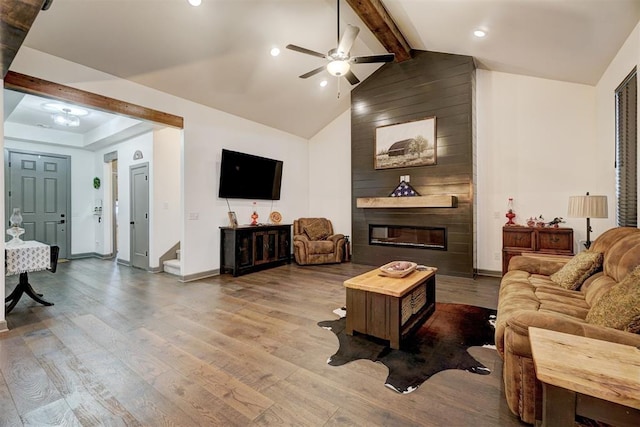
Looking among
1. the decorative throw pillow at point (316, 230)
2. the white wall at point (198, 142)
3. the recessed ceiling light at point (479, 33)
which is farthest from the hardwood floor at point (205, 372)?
the recessed ceiling light at point (479, 33)

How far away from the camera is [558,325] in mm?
1512

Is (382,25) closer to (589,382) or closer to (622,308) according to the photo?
(622,308)

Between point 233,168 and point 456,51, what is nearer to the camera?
point 456,51

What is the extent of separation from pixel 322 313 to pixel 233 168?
132 inches

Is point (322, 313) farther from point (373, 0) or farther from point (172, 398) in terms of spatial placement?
point (373, 0)

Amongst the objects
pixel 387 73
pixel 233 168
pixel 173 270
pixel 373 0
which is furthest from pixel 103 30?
pixel 387 73

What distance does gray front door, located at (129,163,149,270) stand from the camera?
575 centimetres

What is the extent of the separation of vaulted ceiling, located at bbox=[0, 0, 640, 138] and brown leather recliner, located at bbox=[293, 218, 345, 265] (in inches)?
113

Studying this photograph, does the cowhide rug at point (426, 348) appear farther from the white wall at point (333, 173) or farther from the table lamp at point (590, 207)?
the white wall at point (333, 173)

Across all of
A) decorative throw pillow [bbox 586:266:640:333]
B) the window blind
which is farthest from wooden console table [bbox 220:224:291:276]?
the window blind

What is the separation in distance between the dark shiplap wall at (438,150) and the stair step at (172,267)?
134 inches

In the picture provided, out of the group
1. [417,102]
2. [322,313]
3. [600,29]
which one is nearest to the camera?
[600,29]

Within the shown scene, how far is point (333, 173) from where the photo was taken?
714 centimetres

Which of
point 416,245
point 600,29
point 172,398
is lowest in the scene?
point 172,398
